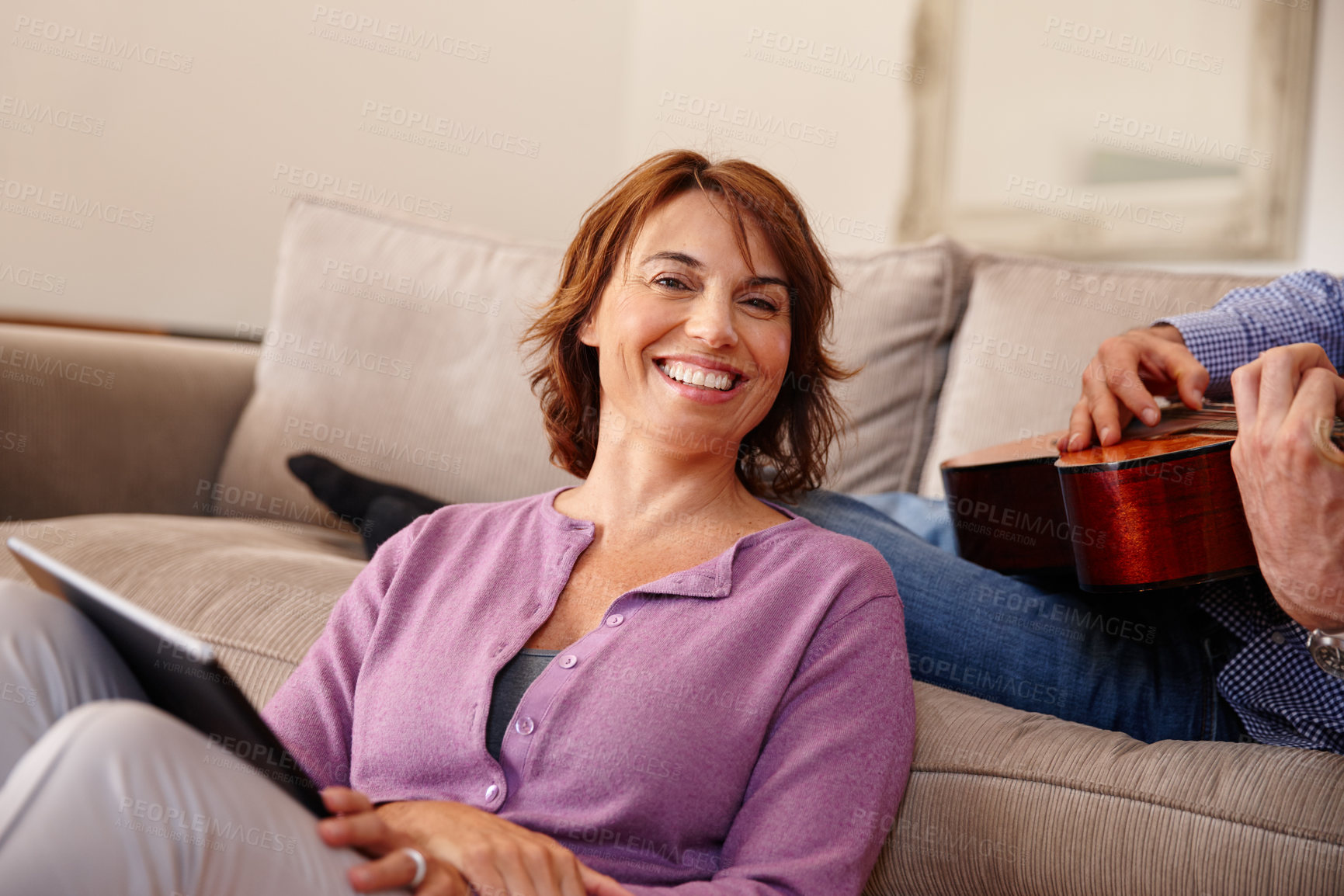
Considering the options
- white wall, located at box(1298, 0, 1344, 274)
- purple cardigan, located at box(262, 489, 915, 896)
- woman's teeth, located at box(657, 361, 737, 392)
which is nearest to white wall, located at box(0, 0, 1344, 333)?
white wall, located at box(1298, 0, 1344, 274)

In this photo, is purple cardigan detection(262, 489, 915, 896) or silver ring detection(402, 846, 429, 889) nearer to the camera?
silver ring detection(402, 846, 429, 889)

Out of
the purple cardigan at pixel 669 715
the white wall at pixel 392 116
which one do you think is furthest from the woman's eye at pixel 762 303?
the white wall at pixel 392 116

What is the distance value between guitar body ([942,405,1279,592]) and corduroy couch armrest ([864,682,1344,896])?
0.54ft

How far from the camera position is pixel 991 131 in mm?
2793

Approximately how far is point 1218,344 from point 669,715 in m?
0.87

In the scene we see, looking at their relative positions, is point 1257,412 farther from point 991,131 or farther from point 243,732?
point 991,131

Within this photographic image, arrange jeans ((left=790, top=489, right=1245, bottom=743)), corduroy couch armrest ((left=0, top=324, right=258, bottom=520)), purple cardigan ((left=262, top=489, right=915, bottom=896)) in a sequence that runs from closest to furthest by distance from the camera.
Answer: purple cardigan ((left=262, top=489, right=915, bottom=896)) < jeans ((left=790, top=489, right=1245, bottom=743)) < corduroy couch armrest ((left=0, top=324, right=258, bottom=520))

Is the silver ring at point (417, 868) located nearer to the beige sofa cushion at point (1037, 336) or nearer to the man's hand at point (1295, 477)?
the man's hand at point (1295, 477)

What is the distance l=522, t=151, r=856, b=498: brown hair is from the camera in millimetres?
1126

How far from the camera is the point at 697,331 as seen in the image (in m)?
1.07

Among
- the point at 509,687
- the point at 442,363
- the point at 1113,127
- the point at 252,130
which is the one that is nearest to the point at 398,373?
the point at 442,363

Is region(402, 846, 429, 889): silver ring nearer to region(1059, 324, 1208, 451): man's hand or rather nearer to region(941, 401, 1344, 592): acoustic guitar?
region(941, 401, 1344, 592): acoustic guitar

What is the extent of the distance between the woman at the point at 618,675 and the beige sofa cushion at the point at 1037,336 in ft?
1.49

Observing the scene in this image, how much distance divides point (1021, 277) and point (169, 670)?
4.70 ft
